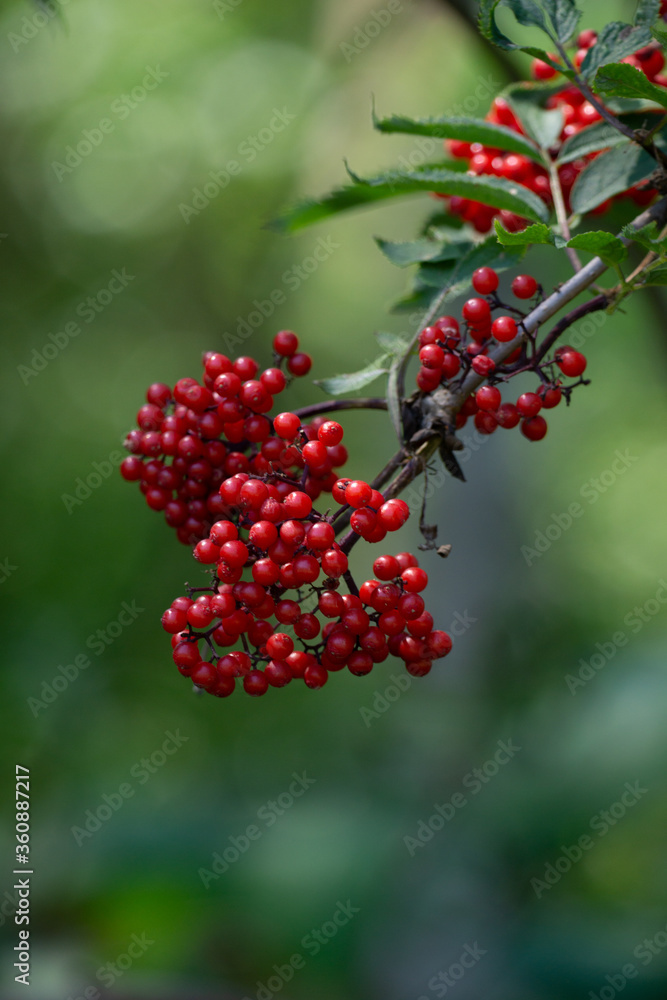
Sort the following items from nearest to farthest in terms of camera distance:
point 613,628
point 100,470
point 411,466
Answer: point 411,466, point 613,628, point 100,470

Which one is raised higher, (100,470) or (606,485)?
(606,485)

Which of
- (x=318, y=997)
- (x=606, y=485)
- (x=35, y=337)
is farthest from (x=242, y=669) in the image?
(x=606, y=485)

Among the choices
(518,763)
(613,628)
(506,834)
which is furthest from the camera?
(613,628)

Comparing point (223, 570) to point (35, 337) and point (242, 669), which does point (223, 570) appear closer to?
point (242, 669)

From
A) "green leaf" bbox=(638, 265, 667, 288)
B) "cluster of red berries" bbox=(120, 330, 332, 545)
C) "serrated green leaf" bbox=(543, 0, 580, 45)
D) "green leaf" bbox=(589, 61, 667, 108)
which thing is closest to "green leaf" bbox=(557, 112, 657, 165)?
"serrated green leaf" bbox=(543, 0, 580, 45)

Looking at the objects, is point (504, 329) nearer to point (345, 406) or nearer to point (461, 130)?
point (345, 406)

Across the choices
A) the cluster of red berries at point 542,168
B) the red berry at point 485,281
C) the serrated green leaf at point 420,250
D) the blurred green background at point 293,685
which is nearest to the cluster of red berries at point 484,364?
the red berry at point 485,281
